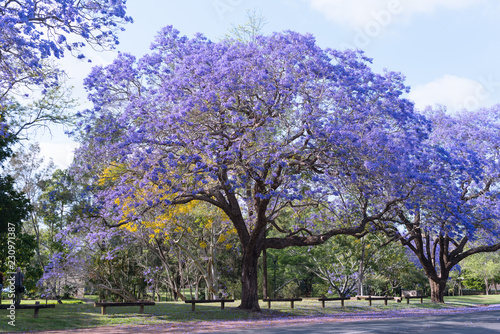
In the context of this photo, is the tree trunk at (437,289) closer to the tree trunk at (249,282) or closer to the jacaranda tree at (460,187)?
the jacaranda tree at (460,187)

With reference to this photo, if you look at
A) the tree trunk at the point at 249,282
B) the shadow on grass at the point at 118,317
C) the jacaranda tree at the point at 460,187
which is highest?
the jacaranda tree at the point at 460,187

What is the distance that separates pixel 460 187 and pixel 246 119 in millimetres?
13800

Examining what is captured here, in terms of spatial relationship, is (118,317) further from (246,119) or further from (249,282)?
(246,119)

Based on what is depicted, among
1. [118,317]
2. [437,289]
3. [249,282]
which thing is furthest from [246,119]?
[437,289]

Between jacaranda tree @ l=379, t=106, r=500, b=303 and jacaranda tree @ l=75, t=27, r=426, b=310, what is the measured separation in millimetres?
2666

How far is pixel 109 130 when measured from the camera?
15.2 meters

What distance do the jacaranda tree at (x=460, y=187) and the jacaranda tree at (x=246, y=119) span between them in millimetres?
2666

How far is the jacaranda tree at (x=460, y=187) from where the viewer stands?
18234 mm

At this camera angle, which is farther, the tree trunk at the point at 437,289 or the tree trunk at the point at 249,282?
the tree trunk at the point at 437,289

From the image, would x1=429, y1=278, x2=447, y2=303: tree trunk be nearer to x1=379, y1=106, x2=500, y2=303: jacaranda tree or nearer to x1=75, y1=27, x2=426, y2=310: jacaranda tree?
x1=379, y1=106, x2=500, y2=303: jacaranda tree

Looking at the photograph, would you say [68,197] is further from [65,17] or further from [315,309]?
[65,17]

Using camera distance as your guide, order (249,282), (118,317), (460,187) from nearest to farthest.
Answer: (118,317)
(249,282)
(460,187)

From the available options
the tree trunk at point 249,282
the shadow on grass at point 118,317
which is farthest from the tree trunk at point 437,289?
the tree trunk at point 249,282

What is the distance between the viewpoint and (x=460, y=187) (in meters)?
23.7
